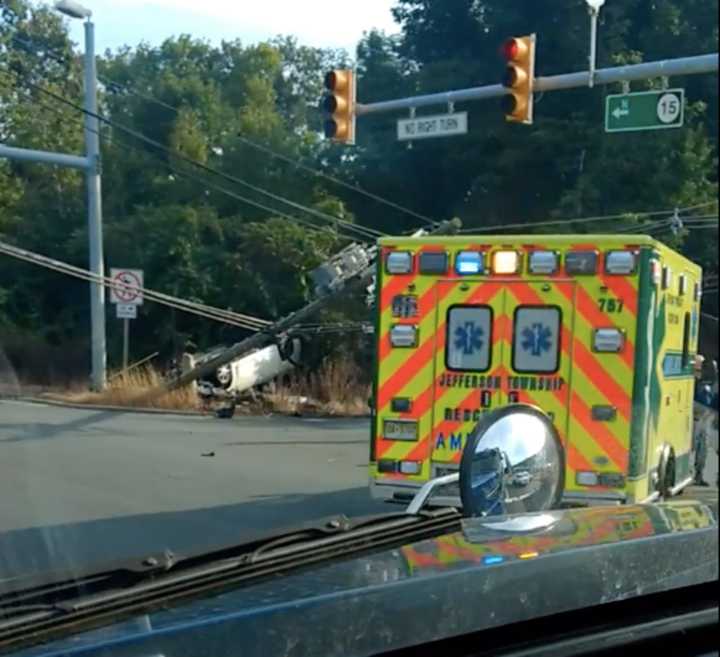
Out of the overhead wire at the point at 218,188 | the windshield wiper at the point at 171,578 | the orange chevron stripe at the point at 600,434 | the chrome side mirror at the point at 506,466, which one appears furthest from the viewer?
the orange chevron stripe at the point at 600,434

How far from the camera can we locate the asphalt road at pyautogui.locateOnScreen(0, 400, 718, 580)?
2.75 meters

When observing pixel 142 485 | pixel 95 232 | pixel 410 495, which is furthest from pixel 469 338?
pixel 95 232

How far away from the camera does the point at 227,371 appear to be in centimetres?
322

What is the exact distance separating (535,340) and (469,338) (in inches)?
14.5

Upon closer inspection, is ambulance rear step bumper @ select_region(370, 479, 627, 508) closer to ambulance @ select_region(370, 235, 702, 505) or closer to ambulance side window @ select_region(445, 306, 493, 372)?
ambulance @ select_region(370, 235, 702, 505)

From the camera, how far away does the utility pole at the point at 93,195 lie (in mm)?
2803

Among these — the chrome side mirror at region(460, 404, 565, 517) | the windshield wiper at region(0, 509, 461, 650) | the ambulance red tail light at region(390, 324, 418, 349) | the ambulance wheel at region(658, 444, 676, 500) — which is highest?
the ambulance red tail light at region(390, 324, 418, 349)

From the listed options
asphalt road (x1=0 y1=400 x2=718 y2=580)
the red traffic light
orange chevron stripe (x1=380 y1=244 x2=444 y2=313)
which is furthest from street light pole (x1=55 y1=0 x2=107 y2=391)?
orange chevron stripe (x1=380 y1=244 x2=444 y2=313)

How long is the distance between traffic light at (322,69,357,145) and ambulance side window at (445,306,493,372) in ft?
4.93

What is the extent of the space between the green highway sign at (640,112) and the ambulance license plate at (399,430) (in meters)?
1.41

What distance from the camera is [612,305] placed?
4664 millimetres

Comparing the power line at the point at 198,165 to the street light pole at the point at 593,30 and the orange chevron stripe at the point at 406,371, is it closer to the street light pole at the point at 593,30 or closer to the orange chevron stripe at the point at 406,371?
the street light pole at the point at 593,30

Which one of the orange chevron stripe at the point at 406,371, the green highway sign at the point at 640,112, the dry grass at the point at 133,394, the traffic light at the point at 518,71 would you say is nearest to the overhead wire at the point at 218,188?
the dry grass at the point at 133,394

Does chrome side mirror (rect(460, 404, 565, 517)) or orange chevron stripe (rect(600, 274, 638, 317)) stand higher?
orange chevron stripe (rect(600, 274, 638, 317))
